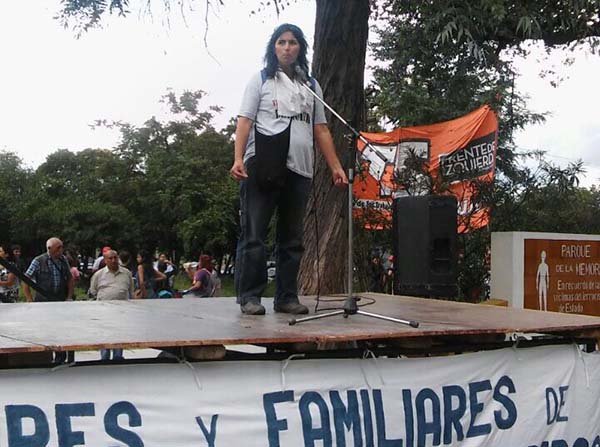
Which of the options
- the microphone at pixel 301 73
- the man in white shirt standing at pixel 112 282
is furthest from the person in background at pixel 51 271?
the microphone at pixel 301 73

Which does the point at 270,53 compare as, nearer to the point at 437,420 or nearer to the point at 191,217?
→ the point at 437,420

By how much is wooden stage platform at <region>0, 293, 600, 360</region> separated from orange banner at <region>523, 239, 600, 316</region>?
8.15ft

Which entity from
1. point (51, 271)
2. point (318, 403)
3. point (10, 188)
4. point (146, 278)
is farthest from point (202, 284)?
point (10, 188)

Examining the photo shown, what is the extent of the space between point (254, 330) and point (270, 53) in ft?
6.17

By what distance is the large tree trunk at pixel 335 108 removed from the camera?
7523mm

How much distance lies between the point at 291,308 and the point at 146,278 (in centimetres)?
759

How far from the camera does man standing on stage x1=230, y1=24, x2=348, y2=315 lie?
484 cm

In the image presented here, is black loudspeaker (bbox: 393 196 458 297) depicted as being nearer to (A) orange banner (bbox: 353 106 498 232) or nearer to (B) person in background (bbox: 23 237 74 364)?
(A) orange banner (bbox: 353 106 498 232)

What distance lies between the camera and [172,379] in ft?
12.3

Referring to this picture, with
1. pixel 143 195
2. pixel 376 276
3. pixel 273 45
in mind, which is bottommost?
pixel 376 276

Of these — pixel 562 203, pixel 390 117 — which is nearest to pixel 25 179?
pixel 390 117

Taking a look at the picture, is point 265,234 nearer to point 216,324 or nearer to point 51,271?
point 216,324

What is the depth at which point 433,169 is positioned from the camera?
1009 cm

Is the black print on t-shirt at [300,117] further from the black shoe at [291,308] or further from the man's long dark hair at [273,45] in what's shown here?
the black shoe at [291,308]
